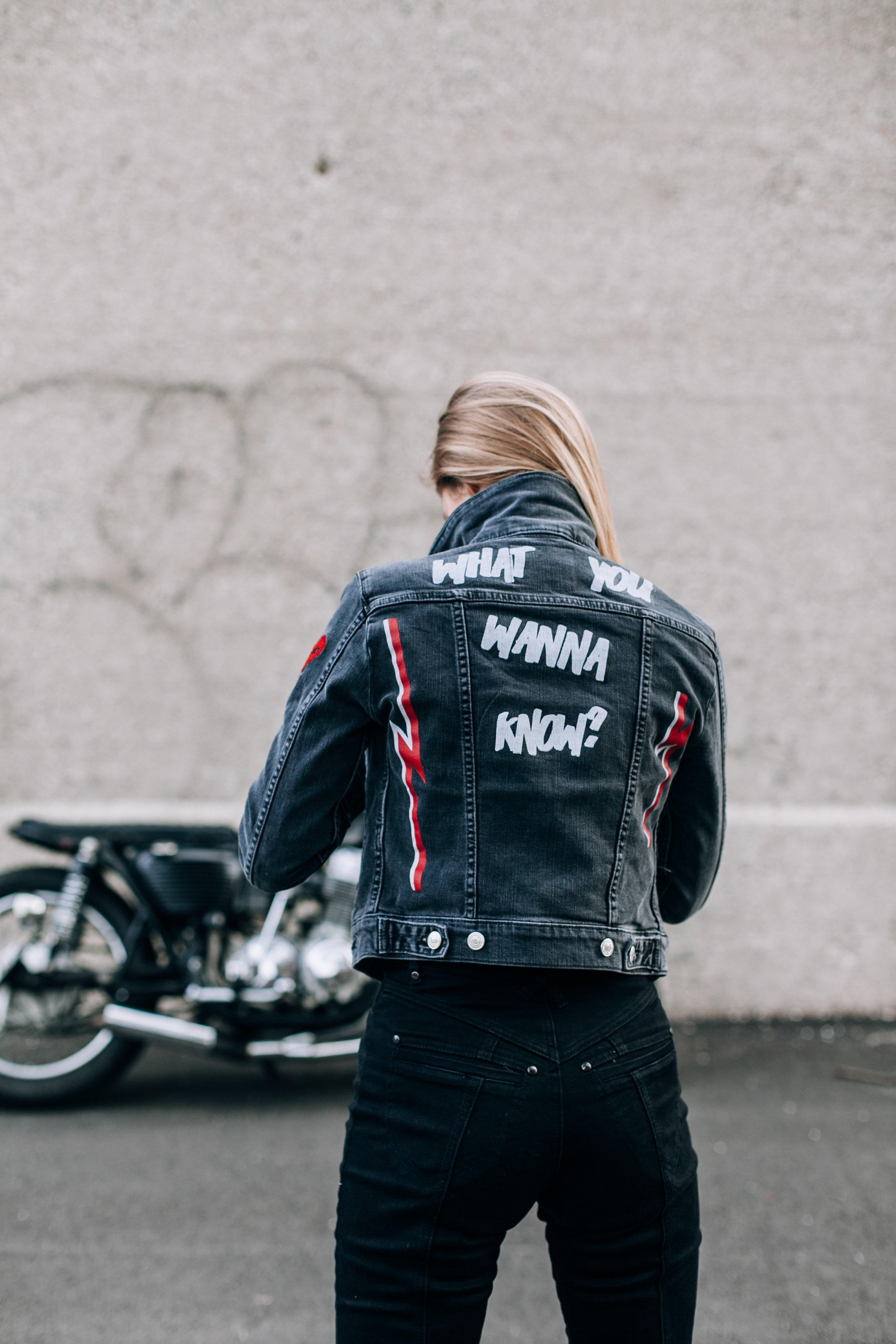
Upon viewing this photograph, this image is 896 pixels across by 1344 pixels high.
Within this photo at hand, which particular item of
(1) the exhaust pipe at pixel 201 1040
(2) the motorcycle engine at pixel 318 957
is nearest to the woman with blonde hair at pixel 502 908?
(2) the motorcycle engine at pixel 318 957

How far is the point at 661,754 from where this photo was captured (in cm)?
132

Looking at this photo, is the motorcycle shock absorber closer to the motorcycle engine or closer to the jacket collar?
the motorcycle engine

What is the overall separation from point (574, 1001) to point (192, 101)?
4571mm

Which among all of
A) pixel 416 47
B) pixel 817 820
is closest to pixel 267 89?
pixel 416 47

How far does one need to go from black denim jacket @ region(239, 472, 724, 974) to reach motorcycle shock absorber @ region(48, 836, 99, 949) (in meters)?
2.52

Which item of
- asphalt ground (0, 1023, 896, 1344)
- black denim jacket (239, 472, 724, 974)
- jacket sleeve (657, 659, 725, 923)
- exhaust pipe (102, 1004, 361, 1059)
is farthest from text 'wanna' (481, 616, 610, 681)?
exhaust pipe (102, 1004, 361, 1059)

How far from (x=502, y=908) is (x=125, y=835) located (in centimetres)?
279

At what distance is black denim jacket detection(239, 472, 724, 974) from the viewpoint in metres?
1.21

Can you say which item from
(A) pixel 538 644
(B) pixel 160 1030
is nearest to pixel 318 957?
(B) pixel 160 1030

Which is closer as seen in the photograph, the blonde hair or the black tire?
the blonde hair

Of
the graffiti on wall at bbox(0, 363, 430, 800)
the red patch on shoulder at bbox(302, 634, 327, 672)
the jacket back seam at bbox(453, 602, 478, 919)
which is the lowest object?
the jacket back seam at bbox(453, 602, 478, 919)

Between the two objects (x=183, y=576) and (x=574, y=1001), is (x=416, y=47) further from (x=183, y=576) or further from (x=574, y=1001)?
(x=574, y=1001)

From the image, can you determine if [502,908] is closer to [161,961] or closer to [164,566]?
[161,961]

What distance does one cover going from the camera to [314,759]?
129cm
